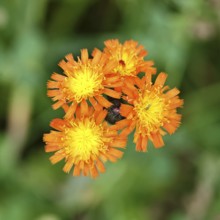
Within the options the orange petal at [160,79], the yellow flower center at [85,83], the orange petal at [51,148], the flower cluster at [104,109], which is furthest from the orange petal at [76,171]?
the orange petal at [160,79]

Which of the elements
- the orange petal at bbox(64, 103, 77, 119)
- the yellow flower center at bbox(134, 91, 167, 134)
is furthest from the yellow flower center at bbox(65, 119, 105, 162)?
the yellow flower center at bbox(134, 91, 167, 134)

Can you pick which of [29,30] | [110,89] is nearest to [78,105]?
[110,89]

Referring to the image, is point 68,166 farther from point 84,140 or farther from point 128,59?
point 128,59

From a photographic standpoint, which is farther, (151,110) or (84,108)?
(151,110)

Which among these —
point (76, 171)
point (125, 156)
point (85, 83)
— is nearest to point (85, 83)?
point (85, 83)

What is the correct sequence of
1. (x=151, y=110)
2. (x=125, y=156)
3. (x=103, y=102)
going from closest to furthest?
(x=103, y=102) → (x=151, y=110) → (x=125, y=156)

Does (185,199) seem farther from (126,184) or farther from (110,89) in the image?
(110,89)
